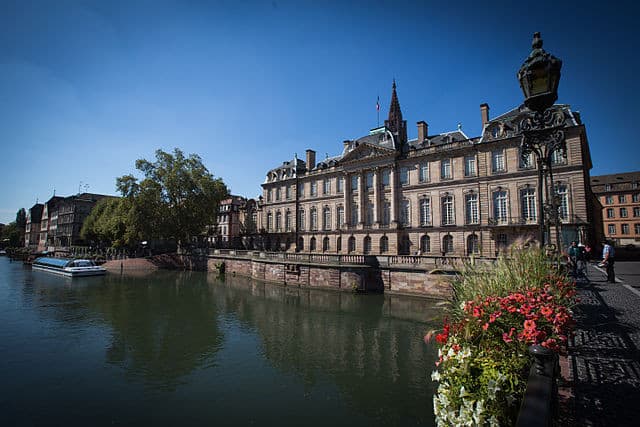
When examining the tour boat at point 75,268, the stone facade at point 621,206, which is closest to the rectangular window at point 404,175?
the tour boat at point 75,268

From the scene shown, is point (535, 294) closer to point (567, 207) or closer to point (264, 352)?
point (264, 352)

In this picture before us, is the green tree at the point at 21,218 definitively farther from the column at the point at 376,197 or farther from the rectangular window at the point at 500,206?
the rectangular window at the point at 500,206

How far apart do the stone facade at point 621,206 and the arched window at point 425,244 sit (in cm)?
3655

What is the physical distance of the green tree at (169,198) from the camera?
38406mm

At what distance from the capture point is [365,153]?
1496 inches

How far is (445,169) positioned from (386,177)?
6590 mm

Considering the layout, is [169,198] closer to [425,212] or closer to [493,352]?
[425,212]

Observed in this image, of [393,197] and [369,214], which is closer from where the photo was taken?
[393,197]

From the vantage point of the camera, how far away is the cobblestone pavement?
367 cm

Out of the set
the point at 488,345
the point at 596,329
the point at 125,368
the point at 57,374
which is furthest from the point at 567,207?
the point at 57,374

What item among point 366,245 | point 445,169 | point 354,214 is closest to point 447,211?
point 445,169

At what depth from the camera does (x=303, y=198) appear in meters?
44.5

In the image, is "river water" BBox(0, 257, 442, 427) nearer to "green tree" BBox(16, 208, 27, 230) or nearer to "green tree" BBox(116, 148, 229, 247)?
"green tree" BBox(116, 148, 229, 247)

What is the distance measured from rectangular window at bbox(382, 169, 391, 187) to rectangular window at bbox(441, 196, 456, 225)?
6534 millimetres
